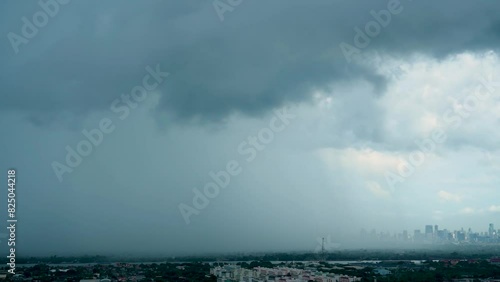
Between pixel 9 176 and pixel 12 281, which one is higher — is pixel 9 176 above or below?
above

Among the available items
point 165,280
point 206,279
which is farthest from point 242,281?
point 165,280

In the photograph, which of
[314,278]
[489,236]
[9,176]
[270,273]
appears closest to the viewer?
[9,176]

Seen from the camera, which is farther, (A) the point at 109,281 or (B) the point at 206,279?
(B) the point at 206,279

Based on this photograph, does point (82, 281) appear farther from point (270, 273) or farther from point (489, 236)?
point (489, 236)

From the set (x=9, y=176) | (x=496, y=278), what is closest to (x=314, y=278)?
(x=496, y=278)

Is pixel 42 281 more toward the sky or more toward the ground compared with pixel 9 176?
more toward the ground

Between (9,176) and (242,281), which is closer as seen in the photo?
(9,176)

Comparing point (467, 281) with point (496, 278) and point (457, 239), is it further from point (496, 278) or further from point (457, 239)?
point (457, 239)

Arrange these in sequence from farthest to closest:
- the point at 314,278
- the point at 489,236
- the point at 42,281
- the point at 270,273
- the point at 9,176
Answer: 1. the point at 489,236
2. the point at 270,273
3. the point at 314,278
4. the point at 42,281
5. the point at 9,176

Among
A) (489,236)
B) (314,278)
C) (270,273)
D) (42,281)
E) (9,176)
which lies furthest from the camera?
(489,236)
